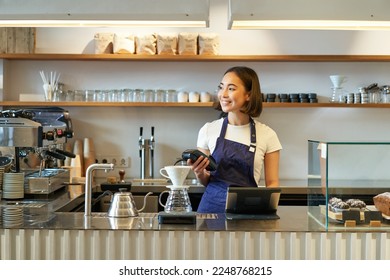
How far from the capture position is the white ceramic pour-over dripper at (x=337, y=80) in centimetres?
427

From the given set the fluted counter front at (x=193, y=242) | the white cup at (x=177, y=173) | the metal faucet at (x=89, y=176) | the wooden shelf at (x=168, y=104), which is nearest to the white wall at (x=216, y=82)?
the wooden shelf at (x=168, y=104)

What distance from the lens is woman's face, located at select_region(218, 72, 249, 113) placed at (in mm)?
2545

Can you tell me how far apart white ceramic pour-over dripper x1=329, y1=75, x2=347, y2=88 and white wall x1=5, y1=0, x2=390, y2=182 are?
17 cm

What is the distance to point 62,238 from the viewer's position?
2.04 m

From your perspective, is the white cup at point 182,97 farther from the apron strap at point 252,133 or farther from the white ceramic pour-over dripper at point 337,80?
the apron strap at point 252,133

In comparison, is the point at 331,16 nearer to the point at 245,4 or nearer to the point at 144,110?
the point at 245,4

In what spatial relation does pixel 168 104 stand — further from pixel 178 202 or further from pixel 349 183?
pixel 349 183

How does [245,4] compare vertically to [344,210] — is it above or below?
above

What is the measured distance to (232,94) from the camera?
2.55 m

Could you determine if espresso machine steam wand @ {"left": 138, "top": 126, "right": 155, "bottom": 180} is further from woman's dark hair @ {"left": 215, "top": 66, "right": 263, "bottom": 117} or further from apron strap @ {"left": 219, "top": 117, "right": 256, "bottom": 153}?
woman's dark hair @ {"left": 215, "top": 66, "right": 263, "bottom": 117}
